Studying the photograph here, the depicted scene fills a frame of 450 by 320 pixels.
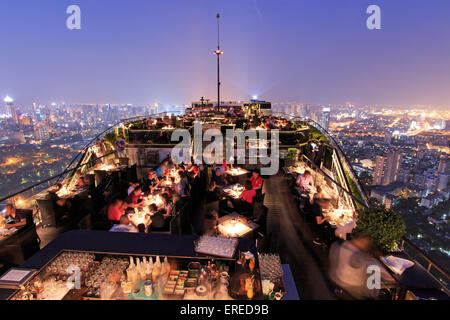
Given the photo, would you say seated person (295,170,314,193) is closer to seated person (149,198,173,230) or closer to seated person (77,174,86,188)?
seated person (149,198,173,230)

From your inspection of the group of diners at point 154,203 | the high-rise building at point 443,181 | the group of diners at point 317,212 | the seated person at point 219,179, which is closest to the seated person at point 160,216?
the group of diners at point 154,203

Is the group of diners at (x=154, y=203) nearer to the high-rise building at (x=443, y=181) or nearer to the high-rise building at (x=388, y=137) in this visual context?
the high-rise building at (x=443, y=181)

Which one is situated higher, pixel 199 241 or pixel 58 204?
pixel 199 241

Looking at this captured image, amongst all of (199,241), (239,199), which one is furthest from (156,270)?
(239,199)

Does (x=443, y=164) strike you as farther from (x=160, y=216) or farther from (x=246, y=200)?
(x=160, y=216)

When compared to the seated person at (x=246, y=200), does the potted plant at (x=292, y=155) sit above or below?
above
